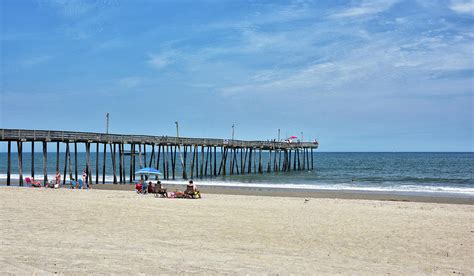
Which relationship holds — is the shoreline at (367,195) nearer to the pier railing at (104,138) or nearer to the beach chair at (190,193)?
the pier railing at (104,138)

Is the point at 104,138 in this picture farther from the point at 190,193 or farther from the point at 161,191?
the point at 190,193

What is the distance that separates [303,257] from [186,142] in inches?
1311

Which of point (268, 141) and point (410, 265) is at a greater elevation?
point (268, 141)

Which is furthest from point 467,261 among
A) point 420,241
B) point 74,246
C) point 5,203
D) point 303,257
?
point 5,203

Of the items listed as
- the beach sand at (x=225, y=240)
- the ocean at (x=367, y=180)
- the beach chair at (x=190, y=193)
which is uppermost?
the beach chair at (x=190, y=193)

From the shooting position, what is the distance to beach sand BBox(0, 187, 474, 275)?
7.98 meters

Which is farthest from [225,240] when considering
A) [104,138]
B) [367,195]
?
[104,138]

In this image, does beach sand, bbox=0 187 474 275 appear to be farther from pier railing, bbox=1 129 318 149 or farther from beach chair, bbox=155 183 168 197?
pier railing, bbox=1 129 318 149

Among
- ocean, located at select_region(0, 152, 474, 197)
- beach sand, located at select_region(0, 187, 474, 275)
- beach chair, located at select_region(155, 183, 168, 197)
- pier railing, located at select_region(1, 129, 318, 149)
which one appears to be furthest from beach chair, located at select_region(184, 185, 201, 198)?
ocean, located at select_region(0, 152, 474, 197)

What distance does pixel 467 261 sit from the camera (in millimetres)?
8969

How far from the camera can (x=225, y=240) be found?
10266 millimetres

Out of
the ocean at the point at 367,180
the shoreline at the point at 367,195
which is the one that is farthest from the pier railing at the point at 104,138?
the shoreline at the point at 367,195

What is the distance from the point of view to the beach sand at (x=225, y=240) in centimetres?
798

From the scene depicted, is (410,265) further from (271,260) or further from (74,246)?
(74,246)
